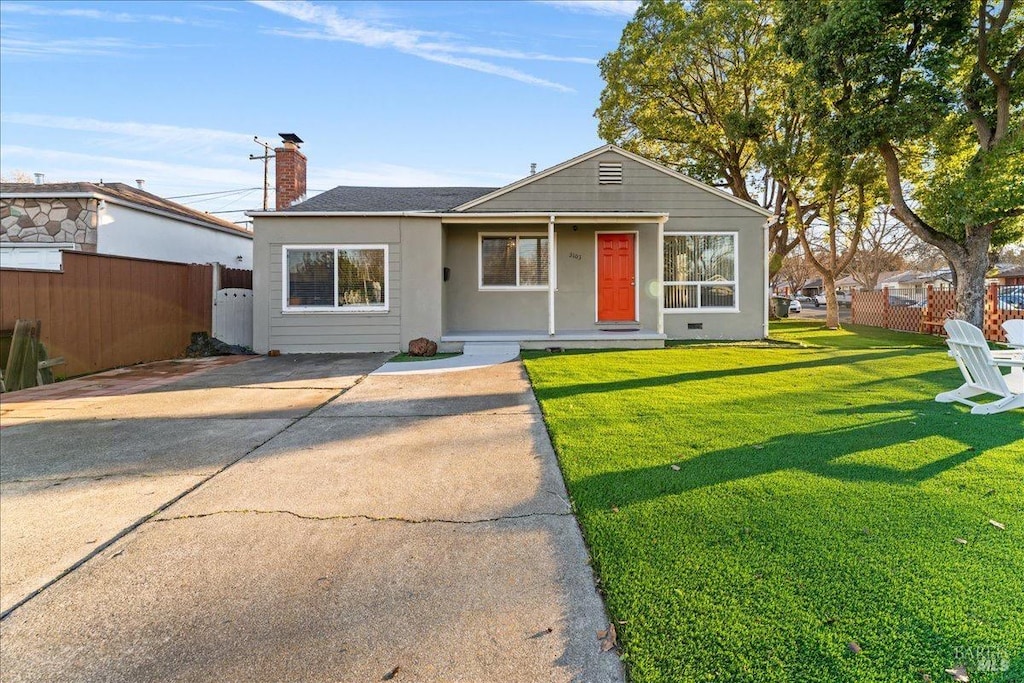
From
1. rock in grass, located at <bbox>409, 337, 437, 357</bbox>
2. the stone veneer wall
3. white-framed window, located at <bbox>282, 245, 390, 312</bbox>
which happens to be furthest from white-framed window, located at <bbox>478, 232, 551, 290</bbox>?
the stone veneer wall

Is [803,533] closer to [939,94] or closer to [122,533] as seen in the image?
[122,533]

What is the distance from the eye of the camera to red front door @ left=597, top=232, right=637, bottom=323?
1312 cm

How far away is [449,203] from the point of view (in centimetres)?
1347

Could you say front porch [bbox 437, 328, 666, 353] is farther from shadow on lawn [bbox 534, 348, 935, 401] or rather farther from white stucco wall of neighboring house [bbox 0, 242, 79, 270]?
white stucco wall of neighboring house [bbox 0, 242, 79, 270]

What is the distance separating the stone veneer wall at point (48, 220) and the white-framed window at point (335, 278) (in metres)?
4.67

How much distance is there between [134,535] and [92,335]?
8173 mm

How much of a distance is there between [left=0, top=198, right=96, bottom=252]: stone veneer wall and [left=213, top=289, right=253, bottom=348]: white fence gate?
3.02m

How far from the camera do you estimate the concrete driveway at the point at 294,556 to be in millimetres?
2096

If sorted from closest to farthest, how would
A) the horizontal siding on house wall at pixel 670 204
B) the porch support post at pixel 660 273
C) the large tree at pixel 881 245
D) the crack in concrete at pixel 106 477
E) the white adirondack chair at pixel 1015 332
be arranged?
the crack in concrete at pixel 106 477
the white adirondack chair at pixel 1015 332
the porch support post at pixel 660 273
the horizontal siding on house wall at pixel 670 204
the large tree at pixel 881 245

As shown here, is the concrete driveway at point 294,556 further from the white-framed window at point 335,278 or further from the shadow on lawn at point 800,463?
the white-framed window at point 335,278

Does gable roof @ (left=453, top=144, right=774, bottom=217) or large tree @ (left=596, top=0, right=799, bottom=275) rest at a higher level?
large tree @ (left=596, top=0, right=799, bottom=275)

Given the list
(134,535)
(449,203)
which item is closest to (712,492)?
(134,535)

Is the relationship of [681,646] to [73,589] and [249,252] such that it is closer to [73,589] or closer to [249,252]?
[73,589]

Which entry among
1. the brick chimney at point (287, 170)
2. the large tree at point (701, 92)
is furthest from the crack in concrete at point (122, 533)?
the large tree at point (701, 92)
